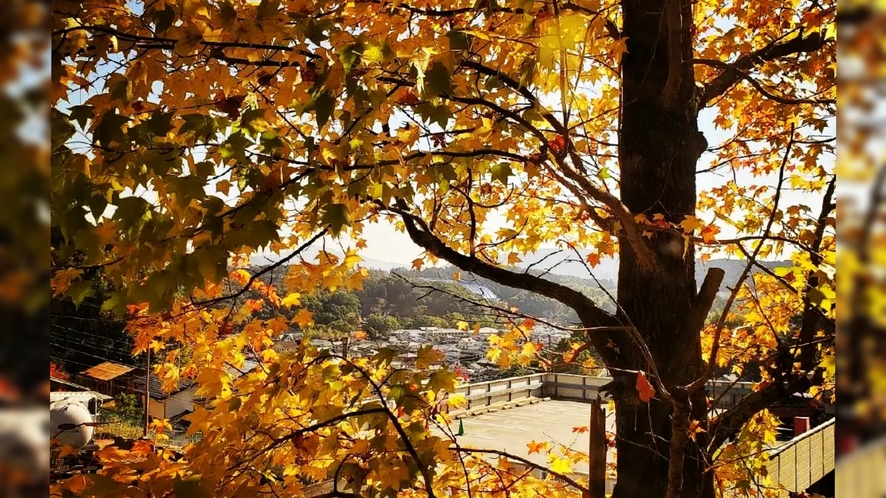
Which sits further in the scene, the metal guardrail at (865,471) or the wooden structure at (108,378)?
the wooden structure at (108,378)

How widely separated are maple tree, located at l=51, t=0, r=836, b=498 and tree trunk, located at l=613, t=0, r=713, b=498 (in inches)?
0.4

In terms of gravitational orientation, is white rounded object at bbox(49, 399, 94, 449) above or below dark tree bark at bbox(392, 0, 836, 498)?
below

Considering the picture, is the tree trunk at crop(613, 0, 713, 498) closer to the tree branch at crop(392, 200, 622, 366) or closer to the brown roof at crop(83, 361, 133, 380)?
the tree branch at crop(392, 200, 622, 366)

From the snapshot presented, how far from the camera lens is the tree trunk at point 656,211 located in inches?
106

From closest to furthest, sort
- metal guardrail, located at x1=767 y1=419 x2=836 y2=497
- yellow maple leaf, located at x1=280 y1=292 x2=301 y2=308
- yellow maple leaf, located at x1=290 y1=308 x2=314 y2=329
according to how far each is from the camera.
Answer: yellow maple leaf, located at x1=280 y1=292 x2=301 y2=308 → yellow maple leaf, located at x1=290 y1=308 x2=314 y2=329 → metal guardrail, located at x1=767 y1=419 x2=836 y2=497

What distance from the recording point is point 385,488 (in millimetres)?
1921

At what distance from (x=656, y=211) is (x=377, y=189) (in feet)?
4.72

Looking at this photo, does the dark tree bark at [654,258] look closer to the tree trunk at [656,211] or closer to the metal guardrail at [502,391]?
the tree trunk at [656,211]

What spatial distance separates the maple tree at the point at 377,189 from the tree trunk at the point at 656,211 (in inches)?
0.4

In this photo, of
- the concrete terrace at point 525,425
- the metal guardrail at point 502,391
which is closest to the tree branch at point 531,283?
the concrete terrace at point 525,425

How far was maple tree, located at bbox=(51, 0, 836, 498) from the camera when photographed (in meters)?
1.61

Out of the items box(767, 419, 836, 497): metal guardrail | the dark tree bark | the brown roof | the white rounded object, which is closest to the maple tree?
the dark tree bark

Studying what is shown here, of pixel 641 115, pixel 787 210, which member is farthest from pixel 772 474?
pixel 641 115

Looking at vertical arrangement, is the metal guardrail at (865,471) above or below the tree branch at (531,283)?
below
